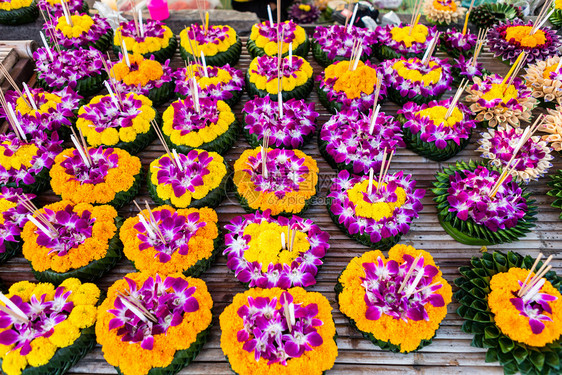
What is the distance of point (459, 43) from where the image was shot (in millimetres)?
3441

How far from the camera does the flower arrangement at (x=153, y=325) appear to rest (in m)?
1.66

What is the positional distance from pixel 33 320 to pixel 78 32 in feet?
9.37

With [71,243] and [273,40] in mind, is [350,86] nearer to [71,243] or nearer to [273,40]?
[273,40]

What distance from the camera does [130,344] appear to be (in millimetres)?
1670

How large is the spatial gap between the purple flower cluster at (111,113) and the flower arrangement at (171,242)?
89 cm

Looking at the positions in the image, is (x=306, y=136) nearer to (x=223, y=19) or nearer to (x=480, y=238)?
(x=480, y=238)

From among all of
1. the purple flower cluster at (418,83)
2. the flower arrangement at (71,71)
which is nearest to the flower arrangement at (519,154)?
the purple flower cluster at (418,83)

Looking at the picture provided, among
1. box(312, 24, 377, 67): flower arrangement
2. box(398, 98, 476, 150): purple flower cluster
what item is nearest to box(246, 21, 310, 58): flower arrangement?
box(312, 24, 377, 67): flower arrangement

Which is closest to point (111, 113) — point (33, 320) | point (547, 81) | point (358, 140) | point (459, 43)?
point (33, 320)

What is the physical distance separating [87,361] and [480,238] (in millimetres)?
2456

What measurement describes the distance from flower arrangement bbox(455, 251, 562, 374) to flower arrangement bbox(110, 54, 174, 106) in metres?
2.73

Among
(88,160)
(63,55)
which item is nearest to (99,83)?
(63,55)

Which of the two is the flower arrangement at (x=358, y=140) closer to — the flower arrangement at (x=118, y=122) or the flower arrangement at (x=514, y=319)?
the flower arrangement at (x=514, y=319)

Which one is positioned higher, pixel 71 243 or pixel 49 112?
pixel 49 112
